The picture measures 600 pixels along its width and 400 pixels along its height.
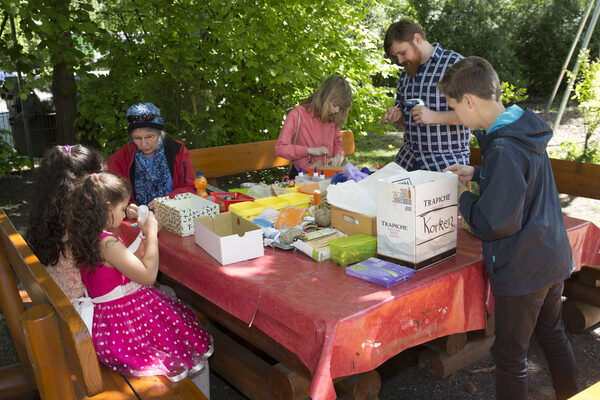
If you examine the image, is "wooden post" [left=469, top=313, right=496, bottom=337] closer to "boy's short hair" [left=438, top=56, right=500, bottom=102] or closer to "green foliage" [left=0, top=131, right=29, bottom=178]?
"boy's short hair" [left=438, top=56, right=500, bottom=102]

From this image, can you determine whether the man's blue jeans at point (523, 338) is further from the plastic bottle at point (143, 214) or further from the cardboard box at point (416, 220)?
the plastic bottle at point (143, 214)

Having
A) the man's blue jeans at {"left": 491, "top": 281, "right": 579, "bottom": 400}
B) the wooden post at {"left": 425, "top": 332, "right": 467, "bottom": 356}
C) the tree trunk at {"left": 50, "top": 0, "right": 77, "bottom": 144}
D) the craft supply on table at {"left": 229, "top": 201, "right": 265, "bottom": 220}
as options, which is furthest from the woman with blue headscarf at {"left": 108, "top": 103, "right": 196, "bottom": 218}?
the tree trunk at {"left": 50, "top": 0, "right": 77, "bottom": 144}

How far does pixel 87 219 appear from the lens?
2133 millimetres

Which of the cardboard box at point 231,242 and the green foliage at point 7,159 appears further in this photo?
the green foliage at point 7,159

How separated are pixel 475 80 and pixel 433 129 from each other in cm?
141

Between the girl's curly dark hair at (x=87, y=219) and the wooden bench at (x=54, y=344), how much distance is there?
0.68 ft

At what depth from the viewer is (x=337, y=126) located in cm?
431

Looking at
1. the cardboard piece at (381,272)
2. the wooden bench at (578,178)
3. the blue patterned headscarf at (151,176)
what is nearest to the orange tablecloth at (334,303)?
the cardboard piece at (381,272)

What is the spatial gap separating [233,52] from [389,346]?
15.8 feet

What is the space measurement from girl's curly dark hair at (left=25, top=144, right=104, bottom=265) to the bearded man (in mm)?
1963

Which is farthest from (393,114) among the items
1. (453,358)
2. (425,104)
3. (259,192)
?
(453,358)

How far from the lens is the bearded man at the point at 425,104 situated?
3.23m

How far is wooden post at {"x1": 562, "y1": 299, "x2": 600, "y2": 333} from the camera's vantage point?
327 centimetres

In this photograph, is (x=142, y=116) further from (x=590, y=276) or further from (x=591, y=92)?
(x=591, y=92)
